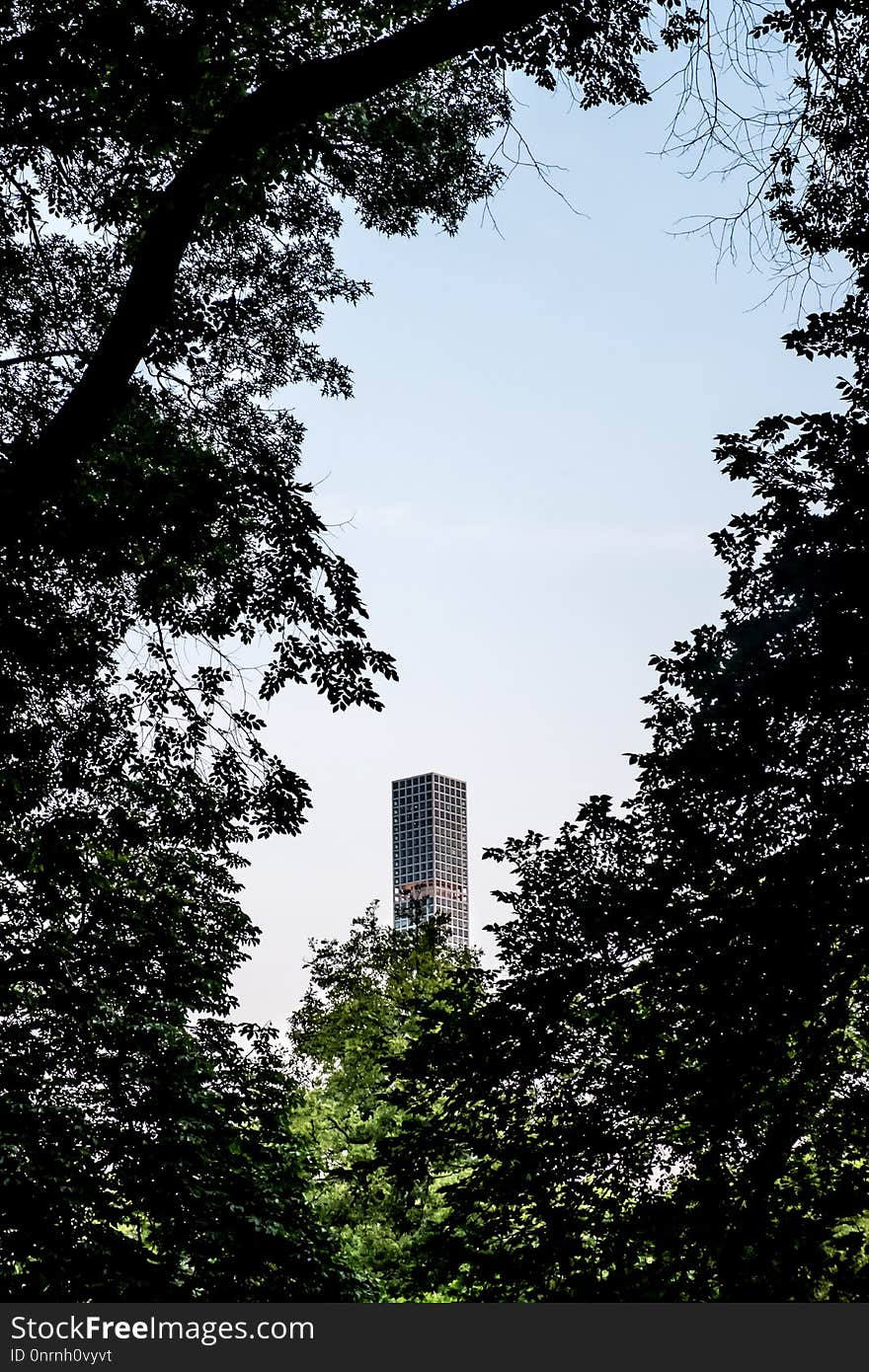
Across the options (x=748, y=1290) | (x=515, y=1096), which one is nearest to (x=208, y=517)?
(x=515, y=1096)

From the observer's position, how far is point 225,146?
18.9 ft

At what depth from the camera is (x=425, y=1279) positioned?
606cm

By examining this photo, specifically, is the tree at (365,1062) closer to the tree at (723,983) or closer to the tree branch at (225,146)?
the tree at (723,983)

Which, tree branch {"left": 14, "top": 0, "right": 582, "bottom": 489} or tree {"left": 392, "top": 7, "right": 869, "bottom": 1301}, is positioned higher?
tree branch {"left": 14, "top": 0, "right": 582, "bottom": 489}

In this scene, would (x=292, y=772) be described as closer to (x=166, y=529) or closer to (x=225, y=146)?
(x=166, y=529)

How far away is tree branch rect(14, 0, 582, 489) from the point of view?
18.3 feet

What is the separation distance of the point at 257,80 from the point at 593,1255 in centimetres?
804

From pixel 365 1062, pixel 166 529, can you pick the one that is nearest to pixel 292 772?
pixel 166 529

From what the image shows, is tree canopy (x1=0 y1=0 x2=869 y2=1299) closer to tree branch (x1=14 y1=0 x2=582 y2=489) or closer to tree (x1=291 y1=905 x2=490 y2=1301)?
tree branch (x1=14 y1=0 x2=582 y2=489)

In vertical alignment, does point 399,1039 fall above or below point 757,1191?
above

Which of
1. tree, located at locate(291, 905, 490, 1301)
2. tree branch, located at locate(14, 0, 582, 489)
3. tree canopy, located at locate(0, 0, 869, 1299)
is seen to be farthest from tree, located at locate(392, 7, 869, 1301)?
tree, located at locate(291, 905, 490, 1301)

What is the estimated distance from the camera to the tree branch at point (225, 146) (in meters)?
5.58

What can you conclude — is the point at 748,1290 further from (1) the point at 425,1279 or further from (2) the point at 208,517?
(2) the point at 208,517

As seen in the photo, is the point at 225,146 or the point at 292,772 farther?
the point at 292,772
